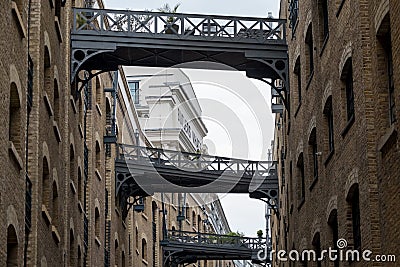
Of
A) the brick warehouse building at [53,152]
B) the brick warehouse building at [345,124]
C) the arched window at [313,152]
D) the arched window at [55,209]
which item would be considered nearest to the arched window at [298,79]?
the brick warehouse building at [345,124]

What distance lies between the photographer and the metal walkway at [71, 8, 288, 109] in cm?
2995

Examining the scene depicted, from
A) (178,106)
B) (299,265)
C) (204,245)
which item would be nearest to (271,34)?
(299,265)

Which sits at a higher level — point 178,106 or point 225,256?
point 178,106

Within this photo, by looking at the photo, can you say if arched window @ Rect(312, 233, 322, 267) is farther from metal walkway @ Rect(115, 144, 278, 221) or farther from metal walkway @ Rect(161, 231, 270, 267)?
metal walkway @ Rect(161, 231, 270, 267)

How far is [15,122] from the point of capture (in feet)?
68.1

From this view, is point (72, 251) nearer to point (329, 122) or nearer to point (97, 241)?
point (97, 241)

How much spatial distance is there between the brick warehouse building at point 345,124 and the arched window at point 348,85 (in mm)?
23

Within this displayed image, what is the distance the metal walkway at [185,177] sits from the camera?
132 feet

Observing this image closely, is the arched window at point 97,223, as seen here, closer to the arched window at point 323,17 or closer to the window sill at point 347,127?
the arched window at point 323,17

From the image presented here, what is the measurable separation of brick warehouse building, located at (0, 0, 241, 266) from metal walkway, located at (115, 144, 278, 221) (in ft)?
2.96

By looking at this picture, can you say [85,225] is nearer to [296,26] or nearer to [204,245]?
[296,26]

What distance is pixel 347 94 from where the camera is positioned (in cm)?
2272

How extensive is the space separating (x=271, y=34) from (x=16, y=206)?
14.3 meters

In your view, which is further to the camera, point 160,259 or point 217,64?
point 160,259
